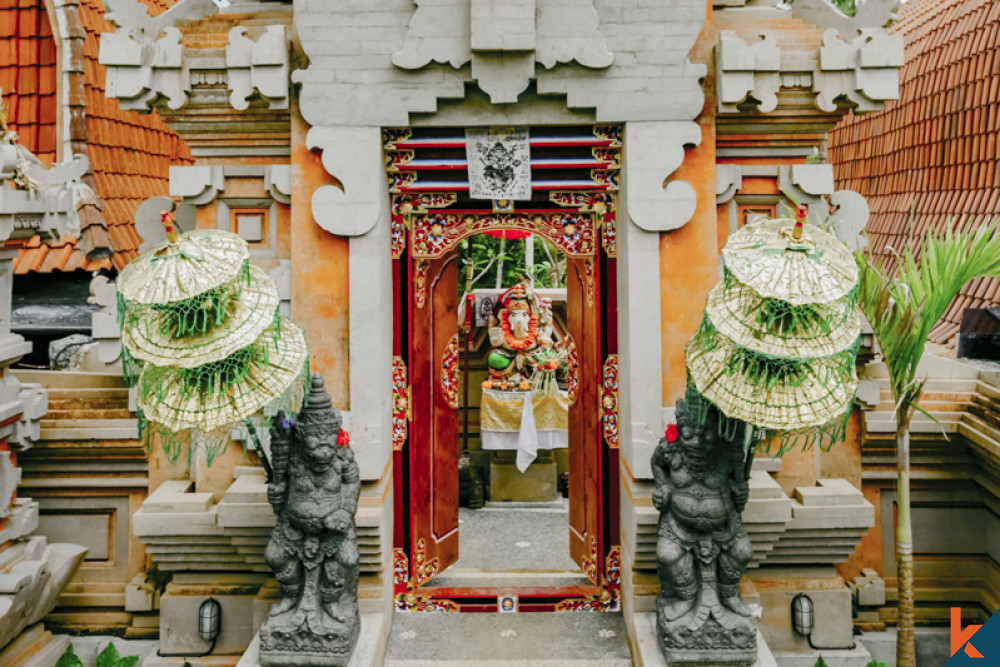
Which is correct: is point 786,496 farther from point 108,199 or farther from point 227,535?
point 108,199

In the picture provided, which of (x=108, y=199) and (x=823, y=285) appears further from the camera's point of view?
(x=108, y=199)

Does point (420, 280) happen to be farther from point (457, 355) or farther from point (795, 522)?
point (795, 522)

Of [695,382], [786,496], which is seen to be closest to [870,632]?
[786,496]

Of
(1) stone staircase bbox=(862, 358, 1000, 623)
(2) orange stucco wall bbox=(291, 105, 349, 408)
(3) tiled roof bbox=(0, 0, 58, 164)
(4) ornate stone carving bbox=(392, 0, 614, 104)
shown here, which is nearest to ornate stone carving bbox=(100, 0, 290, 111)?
(2) orange stucco wall bbox=(291, 105, 349, 408)

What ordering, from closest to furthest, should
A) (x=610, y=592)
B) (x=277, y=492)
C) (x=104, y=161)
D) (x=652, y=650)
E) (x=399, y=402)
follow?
(x=277, y=492) < (x=652, y=650) < (x=399, y=402) < (x=610, y=592) < (x=104, y=161)

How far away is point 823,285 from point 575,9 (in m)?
2.60

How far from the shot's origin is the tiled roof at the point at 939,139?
28.1 feet

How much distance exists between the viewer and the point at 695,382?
4.95 m

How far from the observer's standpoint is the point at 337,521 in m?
5.29

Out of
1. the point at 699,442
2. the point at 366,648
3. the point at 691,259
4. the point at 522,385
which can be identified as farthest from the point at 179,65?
the point at 522,385

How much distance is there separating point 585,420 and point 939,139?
569 centimetres

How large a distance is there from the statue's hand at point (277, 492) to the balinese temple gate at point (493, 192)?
65cm
